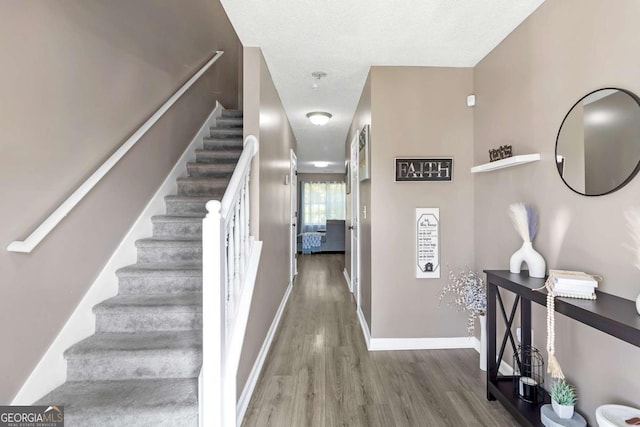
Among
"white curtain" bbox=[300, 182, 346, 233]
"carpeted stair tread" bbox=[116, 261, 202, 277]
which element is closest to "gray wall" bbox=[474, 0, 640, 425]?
"carpeted stair tread" bbox=[116, 261, 202, 277]

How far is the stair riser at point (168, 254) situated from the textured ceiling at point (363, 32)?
1.73 m

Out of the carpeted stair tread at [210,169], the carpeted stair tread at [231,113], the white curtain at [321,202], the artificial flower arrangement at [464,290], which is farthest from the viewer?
the white curtain at [321,202]

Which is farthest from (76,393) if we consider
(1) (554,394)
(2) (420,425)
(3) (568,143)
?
(3) (568,143)

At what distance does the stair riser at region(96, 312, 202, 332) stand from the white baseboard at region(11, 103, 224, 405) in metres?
0.08

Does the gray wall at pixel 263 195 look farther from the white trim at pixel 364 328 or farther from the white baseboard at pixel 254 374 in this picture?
the white trim at pixel 364 328

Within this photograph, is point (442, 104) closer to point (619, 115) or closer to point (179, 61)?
point (619, 115)

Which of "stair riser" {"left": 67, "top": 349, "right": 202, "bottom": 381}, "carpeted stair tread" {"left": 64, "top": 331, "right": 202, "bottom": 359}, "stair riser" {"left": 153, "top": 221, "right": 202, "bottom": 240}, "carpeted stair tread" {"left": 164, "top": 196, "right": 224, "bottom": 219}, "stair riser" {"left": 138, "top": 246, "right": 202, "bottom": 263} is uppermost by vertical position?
"carpeted stair tread" {"left": 164, "top": 196, "right": 224, "bottom": 219}

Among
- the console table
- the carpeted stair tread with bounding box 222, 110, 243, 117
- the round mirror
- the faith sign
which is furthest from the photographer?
the carpeted stair tread with bounding box 222, 110, 243, 117

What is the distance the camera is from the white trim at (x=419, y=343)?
2574 mm

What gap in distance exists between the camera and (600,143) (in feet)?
4.54

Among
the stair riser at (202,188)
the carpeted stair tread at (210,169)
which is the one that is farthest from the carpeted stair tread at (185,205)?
the carpeted stair tread at (210,169)

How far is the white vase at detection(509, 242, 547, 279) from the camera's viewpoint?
1698mm

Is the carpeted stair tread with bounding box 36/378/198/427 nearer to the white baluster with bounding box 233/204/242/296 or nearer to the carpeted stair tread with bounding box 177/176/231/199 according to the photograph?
the white baluster with bounding box 233/204/242/296
